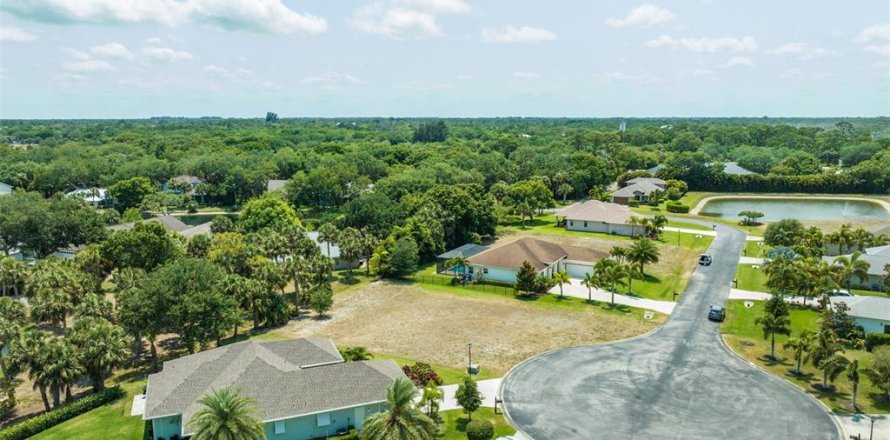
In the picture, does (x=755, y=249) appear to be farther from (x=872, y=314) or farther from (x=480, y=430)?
(x=480, y=430)

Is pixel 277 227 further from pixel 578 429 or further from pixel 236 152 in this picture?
pixel 236 152

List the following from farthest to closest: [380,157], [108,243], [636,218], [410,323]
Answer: [380,157], [636,218], [108,243], [410,323]

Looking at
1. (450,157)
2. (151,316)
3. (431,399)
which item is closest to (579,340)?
(431,399)

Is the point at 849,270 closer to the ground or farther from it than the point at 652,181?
closer to the ground

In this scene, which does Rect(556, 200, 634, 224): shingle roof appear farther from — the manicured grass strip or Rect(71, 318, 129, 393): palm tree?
the manicured grass strip

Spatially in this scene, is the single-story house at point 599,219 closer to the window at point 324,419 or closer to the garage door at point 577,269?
the garage door at point 577,269

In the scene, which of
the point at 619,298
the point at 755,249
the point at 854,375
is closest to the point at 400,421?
the point at 854,375
